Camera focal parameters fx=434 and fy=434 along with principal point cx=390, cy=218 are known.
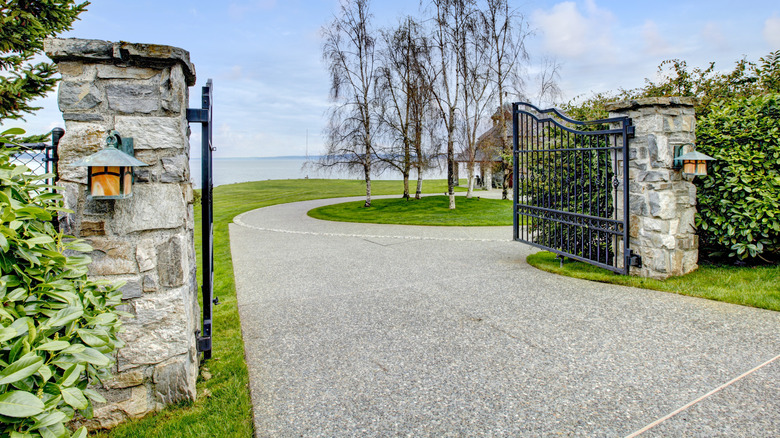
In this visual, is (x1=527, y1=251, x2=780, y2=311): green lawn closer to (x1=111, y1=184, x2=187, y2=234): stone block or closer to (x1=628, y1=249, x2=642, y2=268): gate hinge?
(x1=628, y1=249, x2=642, y2=268): gate hinge

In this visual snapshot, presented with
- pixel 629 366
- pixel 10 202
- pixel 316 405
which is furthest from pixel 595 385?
pixel 10 202

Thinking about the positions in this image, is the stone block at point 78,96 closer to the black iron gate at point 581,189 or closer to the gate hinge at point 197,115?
the gate hinge at point 197,115

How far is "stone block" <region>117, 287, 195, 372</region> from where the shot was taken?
2709 millimetres

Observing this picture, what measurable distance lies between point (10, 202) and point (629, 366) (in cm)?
376

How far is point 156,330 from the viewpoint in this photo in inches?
109

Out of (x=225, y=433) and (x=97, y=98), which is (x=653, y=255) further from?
(x=97, y=98)


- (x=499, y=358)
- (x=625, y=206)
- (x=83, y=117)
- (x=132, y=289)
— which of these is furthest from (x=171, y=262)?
(x=625, y=206)

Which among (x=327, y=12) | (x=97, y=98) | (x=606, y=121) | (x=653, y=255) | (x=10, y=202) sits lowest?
(x=653, y=255)

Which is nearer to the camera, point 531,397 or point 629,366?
point 531,397

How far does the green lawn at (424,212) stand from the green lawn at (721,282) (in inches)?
259

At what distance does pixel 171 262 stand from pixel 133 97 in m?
1.05

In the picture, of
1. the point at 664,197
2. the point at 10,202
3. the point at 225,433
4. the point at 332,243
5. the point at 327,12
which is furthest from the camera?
the point at 327,12

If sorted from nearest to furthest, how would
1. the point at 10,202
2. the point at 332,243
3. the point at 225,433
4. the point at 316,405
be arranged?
the point at 10,202 → the point at 225,433 → the point at 316,405 → the point at 332,243

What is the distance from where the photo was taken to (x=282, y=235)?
10.3 m
